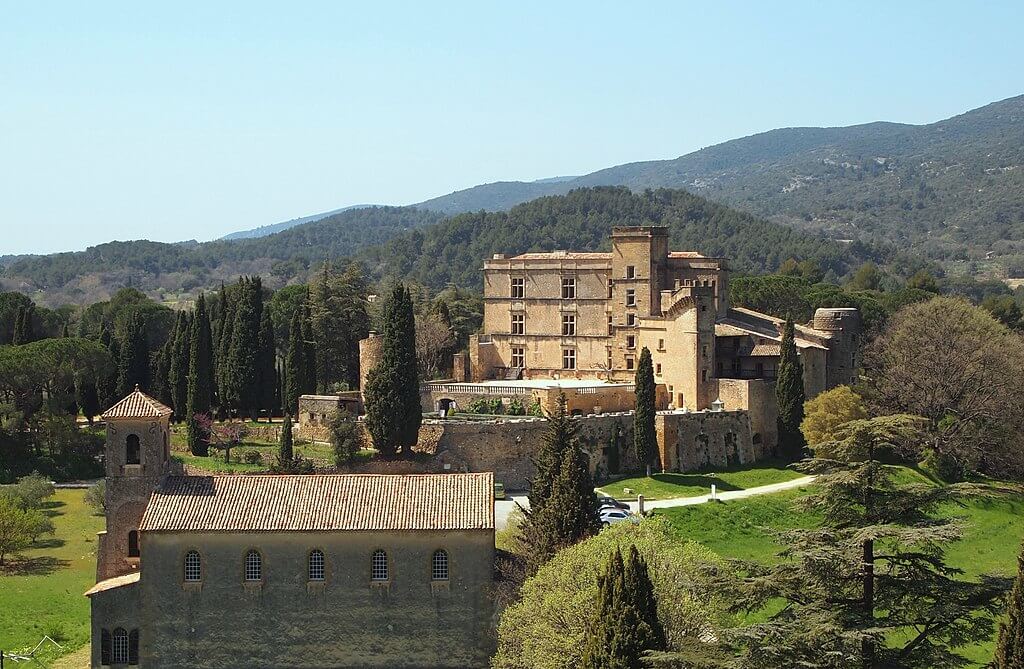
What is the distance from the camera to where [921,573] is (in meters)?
27.8

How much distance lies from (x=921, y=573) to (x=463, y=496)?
13.8 metres

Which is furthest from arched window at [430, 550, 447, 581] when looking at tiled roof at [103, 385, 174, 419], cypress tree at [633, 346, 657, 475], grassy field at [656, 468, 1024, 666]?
cypress tree at [633, 346, 657, 475]

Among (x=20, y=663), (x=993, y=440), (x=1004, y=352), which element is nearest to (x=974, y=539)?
(x=993, y=440)

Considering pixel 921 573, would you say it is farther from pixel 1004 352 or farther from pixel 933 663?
pixel 1004 352

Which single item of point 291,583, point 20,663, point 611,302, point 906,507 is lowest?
point 20,663

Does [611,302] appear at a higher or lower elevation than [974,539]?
higher

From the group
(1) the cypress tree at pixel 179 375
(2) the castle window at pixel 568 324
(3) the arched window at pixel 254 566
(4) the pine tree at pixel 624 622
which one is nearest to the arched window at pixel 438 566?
(3) the arched window at pixel 254 566

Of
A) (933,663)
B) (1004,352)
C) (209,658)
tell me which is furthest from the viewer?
(1004,352)

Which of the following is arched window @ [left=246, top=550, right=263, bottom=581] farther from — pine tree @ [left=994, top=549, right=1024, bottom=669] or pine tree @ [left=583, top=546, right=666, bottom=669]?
pine tree @ [left=994, top=549, right=1024, bottom=669]

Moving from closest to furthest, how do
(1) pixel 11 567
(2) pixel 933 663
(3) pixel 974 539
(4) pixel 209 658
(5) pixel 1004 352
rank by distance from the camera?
(2) pixel 933 663
(4) pixel 209 658
(1) pixel 11 567
(3) pixel 974 539
(5) pixel 1004 352

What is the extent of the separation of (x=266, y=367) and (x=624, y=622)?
108 ft

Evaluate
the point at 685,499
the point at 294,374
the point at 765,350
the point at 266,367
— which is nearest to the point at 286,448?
the point at 294,374

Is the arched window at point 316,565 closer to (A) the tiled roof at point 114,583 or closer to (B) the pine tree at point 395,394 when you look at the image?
(A) the tiled roof at point 114,583

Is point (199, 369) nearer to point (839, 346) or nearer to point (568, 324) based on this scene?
point (568, 324)
